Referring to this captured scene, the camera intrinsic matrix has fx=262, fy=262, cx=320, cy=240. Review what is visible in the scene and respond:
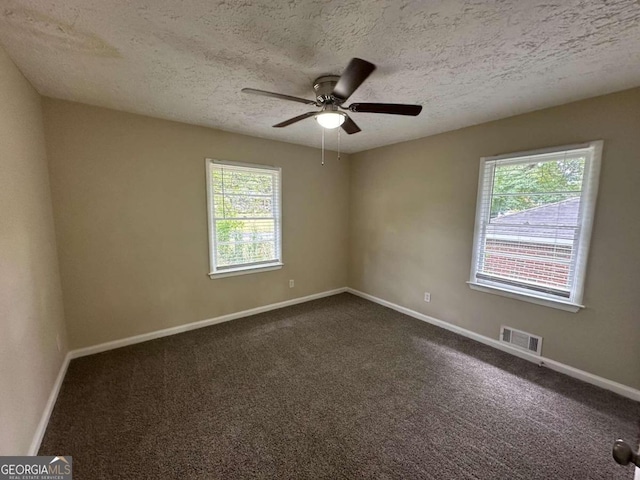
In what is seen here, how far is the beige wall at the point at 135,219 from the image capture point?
2447 mm

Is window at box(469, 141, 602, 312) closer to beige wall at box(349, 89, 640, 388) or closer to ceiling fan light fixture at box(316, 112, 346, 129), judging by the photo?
beige wall at box(349, 89, 640, 388)

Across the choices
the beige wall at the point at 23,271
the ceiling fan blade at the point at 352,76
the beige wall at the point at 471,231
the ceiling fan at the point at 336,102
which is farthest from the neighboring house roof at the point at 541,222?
the beige wall at the point at 23,271

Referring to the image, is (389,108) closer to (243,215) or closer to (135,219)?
(243,215)

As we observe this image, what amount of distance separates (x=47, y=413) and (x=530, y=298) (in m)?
4.08

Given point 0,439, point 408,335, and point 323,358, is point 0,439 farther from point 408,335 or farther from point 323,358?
point 408,335

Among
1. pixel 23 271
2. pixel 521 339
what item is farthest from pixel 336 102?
pixel 521 339

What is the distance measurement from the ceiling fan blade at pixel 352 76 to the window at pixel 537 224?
78.6 inches

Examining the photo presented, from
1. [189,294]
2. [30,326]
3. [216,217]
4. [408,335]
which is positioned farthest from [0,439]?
[408,335]

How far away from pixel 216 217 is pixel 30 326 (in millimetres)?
1871

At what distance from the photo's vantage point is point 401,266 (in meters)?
3.81

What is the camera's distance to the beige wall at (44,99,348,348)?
245cm

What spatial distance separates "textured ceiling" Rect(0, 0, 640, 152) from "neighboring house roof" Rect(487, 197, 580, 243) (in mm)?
934

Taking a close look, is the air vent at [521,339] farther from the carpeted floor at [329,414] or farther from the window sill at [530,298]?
the window sill at [530,298]

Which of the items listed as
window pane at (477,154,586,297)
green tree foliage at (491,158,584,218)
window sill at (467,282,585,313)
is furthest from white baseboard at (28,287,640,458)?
green tree foliage at (491,158,584,218)
